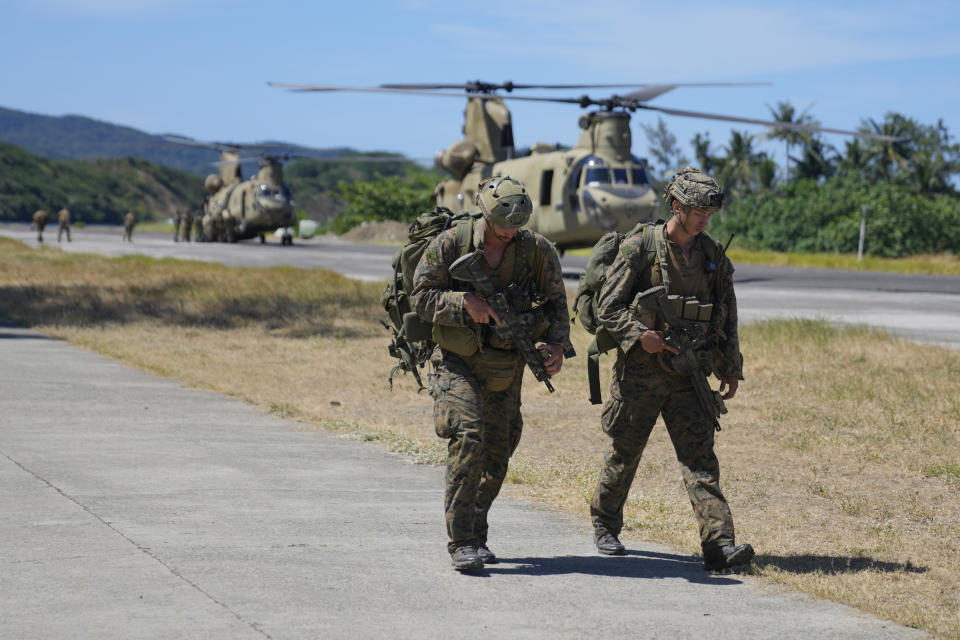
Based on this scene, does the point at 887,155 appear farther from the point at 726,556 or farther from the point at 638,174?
the point at 726,556

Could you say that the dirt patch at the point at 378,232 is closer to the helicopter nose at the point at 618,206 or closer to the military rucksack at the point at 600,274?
the helicopter nose at the point at 618,206

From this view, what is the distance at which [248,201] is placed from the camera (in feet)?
167

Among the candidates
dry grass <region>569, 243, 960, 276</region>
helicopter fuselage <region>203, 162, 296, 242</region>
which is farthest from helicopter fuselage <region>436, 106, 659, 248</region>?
helicopter fuselage <region>203, 162, 296, 242</region>

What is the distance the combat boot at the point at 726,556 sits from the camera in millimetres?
5848

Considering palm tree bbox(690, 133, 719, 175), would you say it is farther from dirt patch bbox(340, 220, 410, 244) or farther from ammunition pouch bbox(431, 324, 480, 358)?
ammunition pouch bbox(431, 324, 480, 358)

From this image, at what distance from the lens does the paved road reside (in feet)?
67.4

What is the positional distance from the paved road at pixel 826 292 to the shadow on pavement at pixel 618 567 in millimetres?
11597

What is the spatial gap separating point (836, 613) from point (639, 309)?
166 centimetres

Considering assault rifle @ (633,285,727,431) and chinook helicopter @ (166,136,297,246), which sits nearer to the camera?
assault rifle @ (633,285,727,431)

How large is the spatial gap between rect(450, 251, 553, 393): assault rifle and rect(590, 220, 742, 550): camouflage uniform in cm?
43

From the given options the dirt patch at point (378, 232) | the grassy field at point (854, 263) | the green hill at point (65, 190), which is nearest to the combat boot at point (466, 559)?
the grassy field at point (854, 263)

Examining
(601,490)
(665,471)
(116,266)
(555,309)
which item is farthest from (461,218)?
(116,266)

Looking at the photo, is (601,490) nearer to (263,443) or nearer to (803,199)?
(263,443)

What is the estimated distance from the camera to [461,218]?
6133mm
